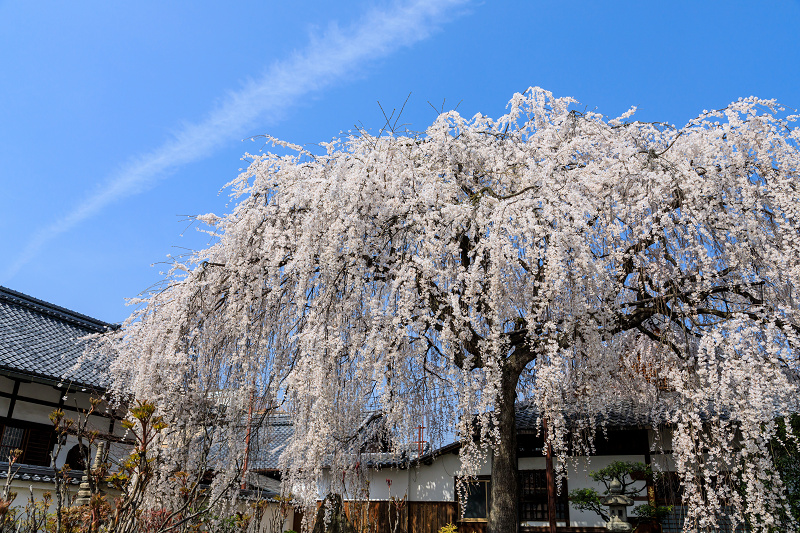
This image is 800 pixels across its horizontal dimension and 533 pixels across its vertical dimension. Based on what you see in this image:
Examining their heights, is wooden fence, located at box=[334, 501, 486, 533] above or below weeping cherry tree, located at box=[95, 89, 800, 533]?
below

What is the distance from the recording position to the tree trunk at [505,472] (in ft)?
23.0

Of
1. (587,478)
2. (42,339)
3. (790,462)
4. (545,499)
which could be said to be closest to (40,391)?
(42,339)

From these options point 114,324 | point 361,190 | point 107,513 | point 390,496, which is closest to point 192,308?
point 361,190

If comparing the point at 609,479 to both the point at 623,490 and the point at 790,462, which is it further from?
the point at 790,462

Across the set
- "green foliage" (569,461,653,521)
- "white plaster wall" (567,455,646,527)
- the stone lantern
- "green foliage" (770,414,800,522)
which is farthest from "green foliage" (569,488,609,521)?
"green foliage" (770,414,800,522)

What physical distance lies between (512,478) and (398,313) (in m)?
2.81

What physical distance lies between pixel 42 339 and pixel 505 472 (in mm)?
11569

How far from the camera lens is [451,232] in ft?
20.6

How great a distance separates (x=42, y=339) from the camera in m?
13.4

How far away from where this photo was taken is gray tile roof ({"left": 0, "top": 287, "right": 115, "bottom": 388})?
1159 cm

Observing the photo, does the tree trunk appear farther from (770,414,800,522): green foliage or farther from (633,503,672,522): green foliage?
(633,503,672,522): green foliage

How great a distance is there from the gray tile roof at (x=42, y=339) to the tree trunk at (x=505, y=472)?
778 centimetres

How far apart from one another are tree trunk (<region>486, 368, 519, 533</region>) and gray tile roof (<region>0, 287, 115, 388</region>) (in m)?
7.78

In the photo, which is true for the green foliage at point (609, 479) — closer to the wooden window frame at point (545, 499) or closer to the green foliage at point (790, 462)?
the wooden window frame at point (545, 499)
